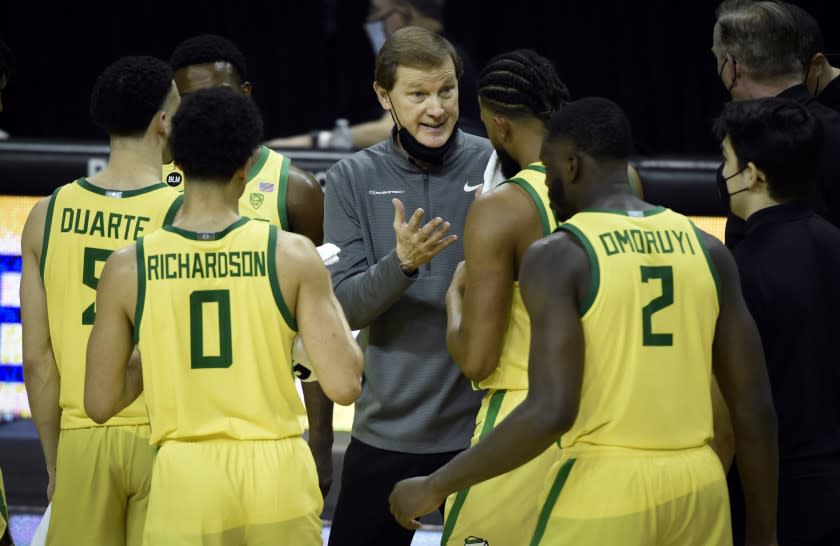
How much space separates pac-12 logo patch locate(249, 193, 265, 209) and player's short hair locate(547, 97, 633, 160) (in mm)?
1668

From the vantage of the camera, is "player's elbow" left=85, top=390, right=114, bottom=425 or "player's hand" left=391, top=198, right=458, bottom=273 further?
"player's hand" left=391, top=198, right=458, bottom=273

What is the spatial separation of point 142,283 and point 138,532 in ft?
2.72

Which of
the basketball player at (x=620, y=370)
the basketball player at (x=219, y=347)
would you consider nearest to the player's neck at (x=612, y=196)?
the basketball player at (x=620, y=370)

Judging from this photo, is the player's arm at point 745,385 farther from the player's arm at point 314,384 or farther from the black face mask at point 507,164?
the player's arm at point 314,384

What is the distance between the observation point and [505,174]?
348 cm

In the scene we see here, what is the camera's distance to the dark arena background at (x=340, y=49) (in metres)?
8.18

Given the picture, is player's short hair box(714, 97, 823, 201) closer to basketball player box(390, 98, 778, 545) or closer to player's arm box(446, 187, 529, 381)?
basketball player box(390, 98, 778, 545)

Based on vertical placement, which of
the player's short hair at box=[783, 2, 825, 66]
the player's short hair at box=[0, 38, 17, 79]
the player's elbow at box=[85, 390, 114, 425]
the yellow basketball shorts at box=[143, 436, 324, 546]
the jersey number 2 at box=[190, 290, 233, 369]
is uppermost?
the player's short hair at box=[783, 2, 825, 66]

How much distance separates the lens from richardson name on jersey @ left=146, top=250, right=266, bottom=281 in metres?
2.84

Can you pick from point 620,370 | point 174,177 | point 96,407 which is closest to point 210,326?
point 96,407

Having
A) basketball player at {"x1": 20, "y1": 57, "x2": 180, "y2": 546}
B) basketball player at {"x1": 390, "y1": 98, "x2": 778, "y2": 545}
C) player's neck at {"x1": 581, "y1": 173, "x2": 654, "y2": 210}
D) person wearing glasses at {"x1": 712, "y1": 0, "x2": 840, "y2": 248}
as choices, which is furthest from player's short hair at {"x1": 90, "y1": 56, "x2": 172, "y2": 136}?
person wearing glasses at {"x1": 712, "y1": 0, "x2": 840, "y2": 248}

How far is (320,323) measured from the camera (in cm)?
288

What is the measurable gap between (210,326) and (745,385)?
1.21 meters

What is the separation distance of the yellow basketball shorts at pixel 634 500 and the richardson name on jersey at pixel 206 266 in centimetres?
83
